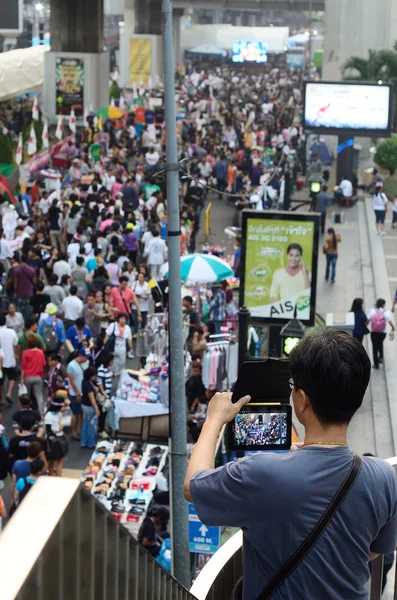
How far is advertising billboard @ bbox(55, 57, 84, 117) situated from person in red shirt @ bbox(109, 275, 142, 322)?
23.9 m

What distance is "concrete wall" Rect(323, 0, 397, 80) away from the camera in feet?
171

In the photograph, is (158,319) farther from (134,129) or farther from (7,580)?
(134,129)

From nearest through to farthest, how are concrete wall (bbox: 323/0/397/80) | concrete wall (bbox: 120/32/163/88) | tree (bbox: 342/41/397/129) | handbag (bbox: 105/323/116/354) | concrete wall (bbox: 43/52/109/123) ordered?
handbag (bbox: 105/323/116/354)
concrete wall (bbox: 43/52/109/123)
tree (bbox: 342/41/397/129)
concrete wall (bbox: 323/0/397/80)
concrete wall (bbox: 120/32/163/88)

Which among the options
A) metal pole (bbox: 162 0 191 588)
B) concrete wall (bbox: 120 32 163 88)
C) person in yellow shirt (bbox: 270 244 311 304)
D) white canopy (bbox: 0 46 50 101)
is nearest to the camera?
metal pole (bbox: 162 0 191 588)

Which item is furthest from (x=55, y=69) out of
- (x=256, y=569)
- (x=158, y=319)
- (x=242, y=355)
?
(x=256, y=569)

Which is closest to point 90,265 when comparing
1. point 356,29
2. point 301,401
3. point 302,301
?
point 302,301

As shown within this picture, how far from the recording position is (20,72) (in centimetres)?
4047

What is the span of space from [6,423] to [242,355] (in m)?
3.75

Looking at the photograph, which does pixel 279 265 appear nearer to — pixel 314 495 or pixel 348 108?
pixel 314 495

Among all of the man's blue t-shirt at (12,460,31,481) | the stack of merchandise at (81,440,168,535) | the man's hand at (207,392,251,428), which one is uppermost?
the man's hand at (207,392,251,428)

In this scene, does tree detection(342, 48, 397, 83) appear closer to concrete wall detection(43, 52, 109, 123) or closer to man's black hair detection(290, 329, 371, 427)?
concrete wall detection(43, 52, 109, 123)

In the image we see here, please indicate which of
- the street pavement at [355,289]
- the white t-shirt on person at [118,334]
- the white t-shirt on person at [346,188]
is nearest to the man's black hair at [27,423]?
the street pavement at [355,289]

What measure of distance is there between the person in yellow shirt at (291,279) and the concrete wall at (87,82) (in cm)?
2582

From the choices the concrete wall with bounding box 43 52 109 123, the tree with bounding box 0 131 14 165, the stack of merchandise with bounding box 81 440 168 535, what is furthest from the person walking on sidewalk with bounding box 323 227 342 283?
the concrete wall with bounding box 43 52 109 123
